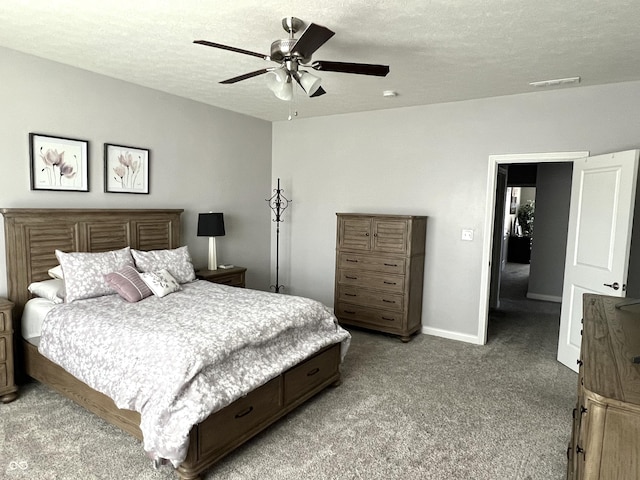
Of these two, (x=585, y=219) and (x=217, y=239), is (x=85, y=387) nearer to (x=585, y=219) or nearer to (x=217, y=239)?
(x=217, y=239)

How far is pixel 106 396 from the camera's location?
253cm

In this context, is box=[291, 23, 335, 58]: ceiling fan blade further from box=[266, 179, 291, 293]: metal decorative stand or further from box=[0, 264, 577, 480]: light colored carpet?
box=[266, 179, 291, 293]: metal decorative stand

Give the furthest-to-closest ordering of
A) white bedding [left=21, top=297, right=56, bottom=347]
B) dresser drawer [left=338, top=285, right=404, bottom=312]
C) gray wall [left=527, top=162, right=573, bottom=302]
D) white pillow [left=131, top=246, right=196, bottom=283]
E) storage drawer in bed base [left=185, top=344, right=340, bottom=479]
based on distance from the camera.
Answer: gray wall [left=527, top=162, right=573, bottom=302] < dresser drawer [left=338, top=285, right=404, bottom=312] < white pillow [left=131, top=246, right=196, bottom=283] < white bedding [left=21, top=297, right=56, bottom=347] < storage drawer in bed base [left=185, top=344, right=340, bottom=479]

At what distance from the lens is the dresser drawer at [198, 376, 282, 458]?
7.41 ft

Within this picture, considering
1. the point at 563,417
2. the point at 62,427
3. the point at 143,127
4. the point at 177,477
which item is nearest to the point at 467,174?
the point at 563,417

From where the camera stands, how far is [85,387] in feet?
8.84

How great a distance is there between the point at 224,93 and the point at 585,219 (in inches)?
152

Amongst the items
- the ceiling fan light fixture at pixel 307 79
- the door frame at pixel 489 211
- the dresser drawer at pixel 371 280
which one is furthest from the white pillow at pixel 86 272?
the door frame at pixel 489 211

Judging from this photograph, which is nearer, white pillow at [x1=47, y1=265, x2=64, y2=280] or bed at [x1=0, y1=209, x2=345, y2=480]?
bed at [x1=0, y1=209, x2=345, y2=480]

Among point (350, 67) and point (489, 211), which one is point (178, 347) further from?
point (489, 211)

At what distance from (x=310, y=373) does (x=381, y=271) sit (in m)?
1.87

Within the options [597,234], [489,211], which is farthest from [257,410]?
[597,234]

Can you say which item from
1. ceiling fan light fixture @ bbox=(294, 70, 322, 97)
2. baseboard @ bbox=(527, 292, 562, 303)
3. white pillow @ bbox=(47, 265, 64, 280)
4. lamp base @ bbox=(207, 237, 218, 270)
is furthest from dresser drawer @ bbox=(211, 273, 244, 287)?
baseboard @ bbox=(527, 292, 562, 303)

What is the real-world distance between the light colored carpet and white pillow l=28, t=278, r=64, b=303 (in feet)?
2.45
